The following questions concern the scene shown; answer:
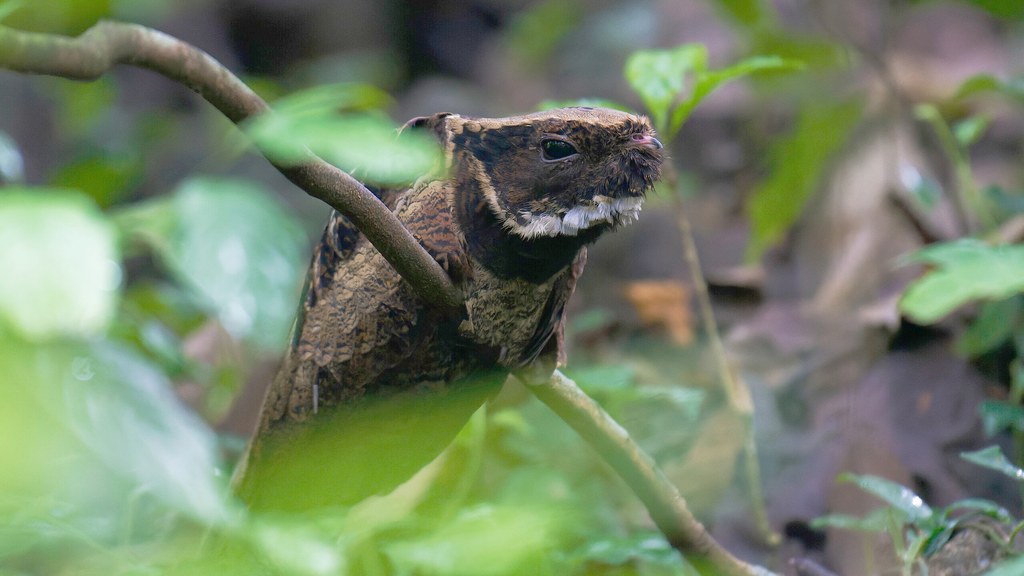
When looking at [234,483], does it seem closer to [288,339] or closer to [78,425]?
[288,339]

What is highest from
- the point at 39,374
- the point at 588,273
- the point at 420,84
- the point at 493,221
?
the point at 420,84

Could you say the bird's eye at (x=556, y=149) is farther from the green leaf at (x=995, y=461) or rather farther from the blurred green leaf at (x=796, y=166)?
the blurred green leaf at (x=796, y=166)

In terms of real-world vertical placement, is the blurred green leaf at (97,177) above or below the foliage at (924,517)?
above

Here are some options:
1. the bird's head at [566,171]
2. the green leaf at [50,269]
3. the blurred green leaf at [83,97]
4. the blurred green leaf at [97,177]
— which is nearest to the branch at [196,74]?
the green leaf at [50,269]

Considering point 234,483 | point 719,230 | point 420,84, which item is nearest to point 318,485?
point 234,483

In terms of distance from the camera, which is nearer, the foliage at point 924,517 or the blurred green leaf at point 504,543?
the blurred green leaf at point 504,543
